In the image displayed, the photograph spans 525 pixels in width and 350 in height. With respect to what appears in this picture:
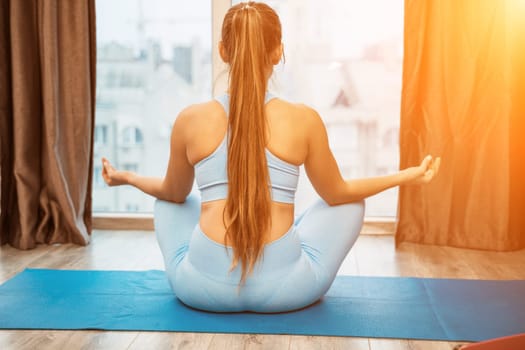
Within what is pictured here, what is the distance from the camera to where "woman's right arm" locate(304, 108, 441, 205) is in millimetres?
2189

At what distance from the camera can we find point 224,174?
2.15 meters

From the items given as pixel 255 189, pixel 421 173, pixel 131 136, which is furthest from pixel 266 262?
pixel 131 136

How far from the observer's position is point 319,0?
3.51m

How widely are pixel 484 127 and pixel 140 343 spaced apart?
1.95m

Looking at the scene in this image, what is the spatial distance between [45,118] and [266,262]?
5.26 ft

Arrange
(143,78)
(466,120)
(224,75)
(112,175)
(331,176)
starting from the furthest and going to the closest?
(143,78), (224,75), (466,120), (112,175), (331,176)

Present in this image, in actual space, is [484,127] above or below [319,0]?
below

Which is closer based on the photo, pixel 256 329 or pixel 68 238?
pixel 256 329

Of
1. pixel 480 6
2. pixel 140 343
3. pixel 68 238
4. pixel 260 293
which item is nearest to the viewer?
pixel 140 343

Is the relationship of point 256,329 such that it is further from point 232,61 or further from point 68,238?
point 68,238

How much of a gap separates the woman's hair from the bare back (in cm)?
4

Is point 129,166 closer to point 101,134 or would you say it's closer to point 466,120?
point 101,134

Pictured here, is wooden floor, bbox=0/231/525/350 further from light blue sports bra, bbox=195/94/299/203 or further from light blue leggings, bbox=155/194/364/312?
light blue sports bra, bbox=195/94/299/203

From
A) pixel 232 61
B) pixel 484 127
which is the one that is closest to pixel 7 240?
pixel 232 61
